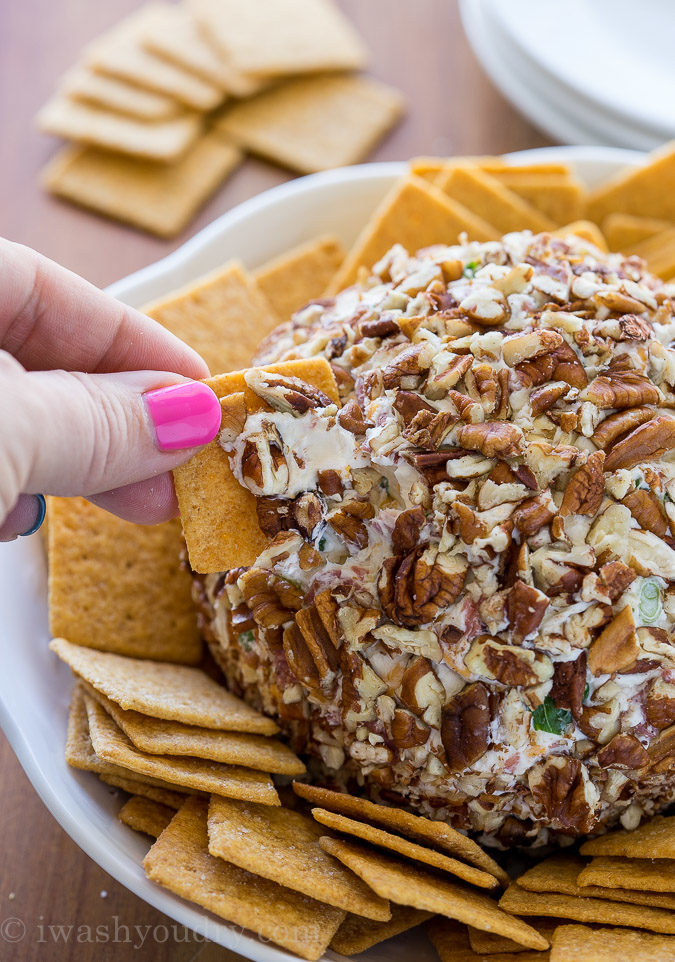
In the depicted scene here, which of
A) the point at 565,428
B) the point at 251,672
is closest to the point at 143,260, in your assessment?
the point at 251,672

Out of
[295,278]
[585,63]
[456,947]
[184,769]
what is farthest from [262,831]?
[585,63]

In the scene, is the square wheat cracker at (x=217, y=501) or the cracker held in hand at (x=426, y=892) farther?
the square wheat cracker at (x=217, y=501)

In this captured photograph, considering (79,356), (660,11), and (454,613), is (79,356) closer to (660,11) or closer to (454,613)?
(454,613)

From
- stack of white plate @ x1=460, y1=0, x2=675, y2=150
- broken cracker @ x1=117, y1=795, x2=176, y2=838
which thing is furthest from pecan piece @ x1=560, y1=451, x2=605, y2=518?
stack of white plate @ x1=460, y1=0, x2=675, y2=150

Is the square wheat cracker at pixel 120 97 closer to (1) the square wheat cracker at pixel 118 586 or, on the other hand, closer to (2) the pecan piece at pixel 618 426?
(1) the square wheat cracker at pixel 118 586

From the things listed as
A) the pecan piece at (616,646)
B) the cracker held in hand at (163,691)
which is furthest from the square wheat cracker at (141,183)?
the pecan piece at (616,646)

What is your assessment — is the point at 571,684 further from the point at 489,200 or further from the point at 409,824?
the point at 489,200
